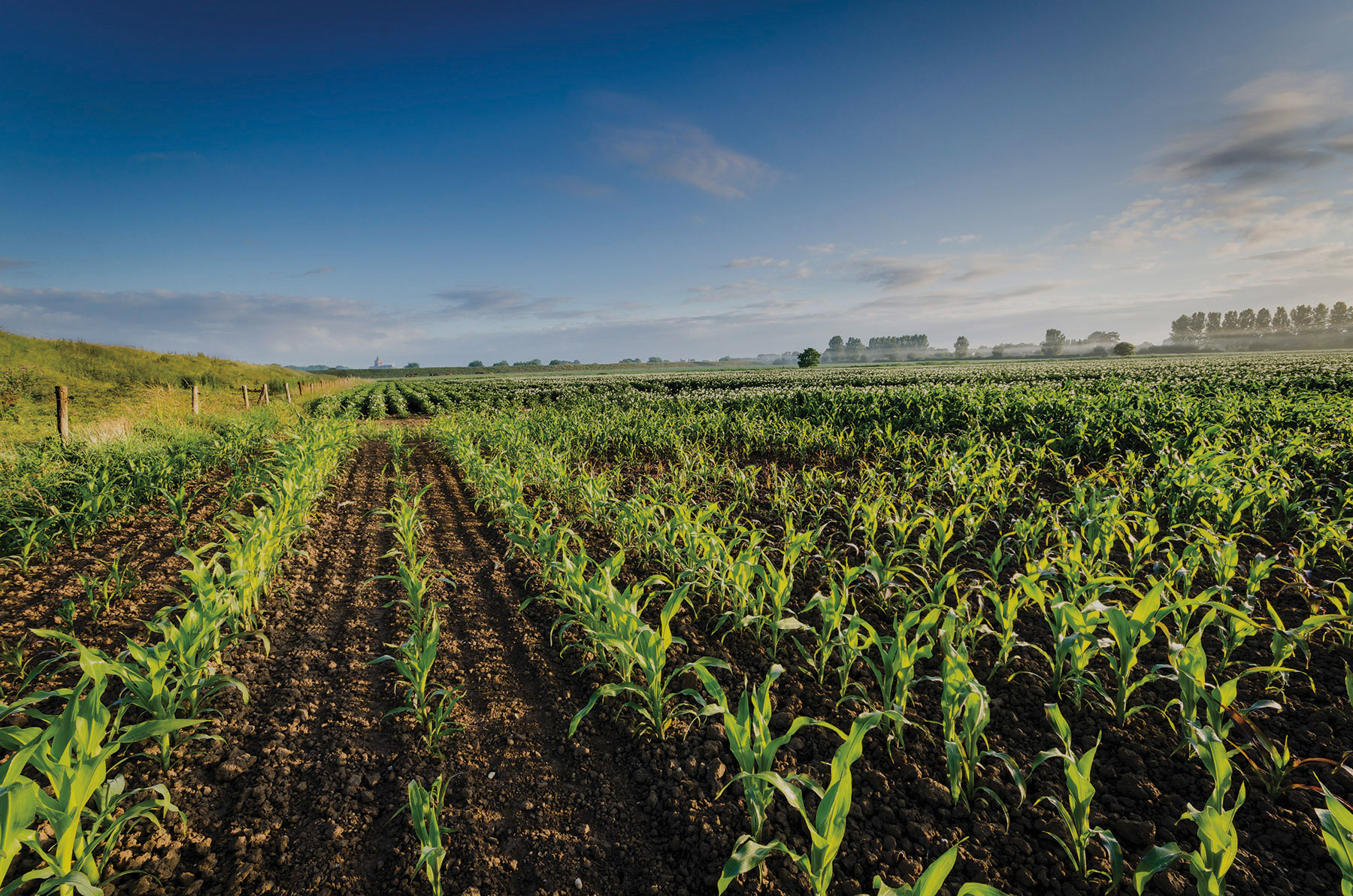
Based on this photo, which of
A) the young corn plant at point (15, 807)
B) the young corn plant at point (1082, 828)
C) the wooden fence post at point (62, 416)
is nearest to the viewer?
the young corn plant at point (15, 807)

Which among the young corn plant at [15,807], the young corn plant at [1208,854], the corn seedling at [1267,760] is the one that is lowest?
the corn seedling at [1267,760]

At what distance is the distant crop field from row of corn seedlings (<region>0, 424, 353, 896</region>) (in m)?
0.03

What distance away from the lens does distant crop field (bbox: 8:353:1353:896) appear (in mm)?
2023

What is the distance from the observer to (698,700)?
2590mm

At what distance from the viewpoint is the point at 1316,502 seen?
17.7 ft

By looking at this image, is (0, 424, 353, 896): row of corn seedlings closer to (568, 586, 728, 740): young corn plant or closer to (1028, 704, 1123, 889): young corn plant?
(568, 586, 728, 740): young corn plant

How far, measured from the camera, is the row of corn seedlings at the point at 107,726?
1.69 metres

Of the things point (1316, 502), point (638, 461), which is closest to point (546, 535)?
point (638, 461)

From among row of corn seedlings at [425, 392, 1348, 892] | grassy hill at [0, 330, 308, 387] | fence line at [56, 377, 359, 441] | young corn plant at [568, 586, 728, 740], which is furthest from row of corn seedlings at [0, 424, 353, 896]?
grassy hill at [0, 330, 308, 387]

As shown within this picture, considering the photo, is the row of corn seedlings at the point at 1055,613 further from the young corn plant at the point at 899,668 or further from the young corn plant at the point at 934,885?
the young corn plant at the point at 934,885

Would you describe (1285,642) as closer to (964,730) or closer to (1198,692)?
(1198,692)

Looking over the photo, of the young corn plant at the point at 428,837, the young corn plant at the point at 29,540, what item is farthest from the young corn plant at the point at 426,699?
the young corn plant at the point at 29,540

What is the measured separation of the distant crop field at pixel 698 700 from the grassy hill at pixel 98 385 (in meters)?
9.32

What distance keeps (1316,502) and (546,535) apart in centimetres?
800
